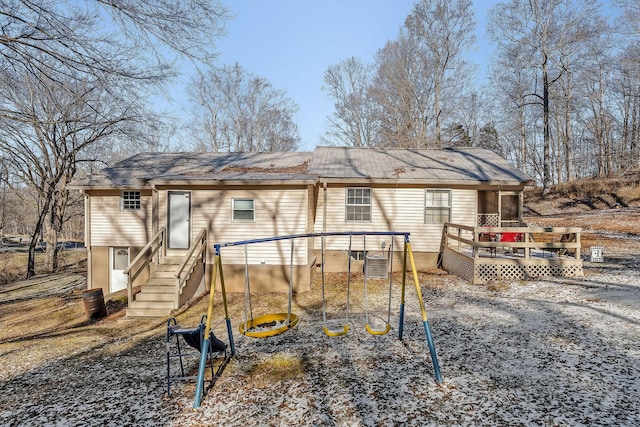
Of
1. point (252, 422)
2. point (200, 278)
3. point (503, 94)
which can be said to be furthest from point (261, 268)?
point (503, 94)

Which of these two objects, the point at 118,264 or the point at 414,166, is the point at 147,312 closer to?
the point at 118,264

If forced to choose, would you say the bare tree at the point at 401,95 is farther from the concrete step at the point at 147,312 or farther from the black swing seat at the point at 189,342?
the black swing seat at the point at 189,342

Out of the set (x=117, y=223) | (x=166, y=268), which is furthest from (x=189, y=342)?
(x=117, y=223)

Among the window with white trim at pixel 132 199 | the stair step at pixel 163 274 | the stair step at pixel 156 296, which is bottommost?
the stair step at pixel 156 296

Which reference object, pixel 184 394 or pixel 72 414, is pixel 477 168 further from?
pixel 72 414

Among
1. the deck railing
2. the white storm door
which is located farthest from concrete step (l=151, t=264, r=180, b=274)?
the deck railing

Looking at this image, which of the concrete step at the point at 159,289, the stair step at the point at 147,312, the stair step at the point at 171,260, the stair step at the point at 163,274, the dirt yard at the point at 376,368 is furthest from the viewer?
the stair step at the point at 171,260

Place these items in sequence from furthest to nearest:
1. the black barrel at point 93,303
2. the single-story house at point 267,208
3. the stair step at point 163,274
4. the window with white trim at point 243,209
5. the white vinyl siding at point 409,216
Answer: the white vinyl siding at point 409,216, the window with white trim at point 243,209, the single-story house at point 267,208, the stair step at point 163,274, the black barrel at point 93,303

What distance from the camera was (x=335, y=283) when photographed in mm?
11273

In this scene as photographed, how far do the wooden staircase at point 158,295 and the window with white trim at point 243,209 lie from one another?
2.37 meters

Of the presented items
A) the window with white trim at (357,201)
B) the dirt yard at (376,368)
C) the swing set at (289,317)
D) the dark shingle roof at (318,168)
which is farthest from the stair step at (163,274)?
the window with white trim at (357,201)

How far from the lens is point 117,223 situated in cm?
1239

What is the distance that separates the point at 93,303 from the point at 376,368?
8376mm

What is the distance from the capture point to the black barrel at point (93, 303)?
30.4ft
